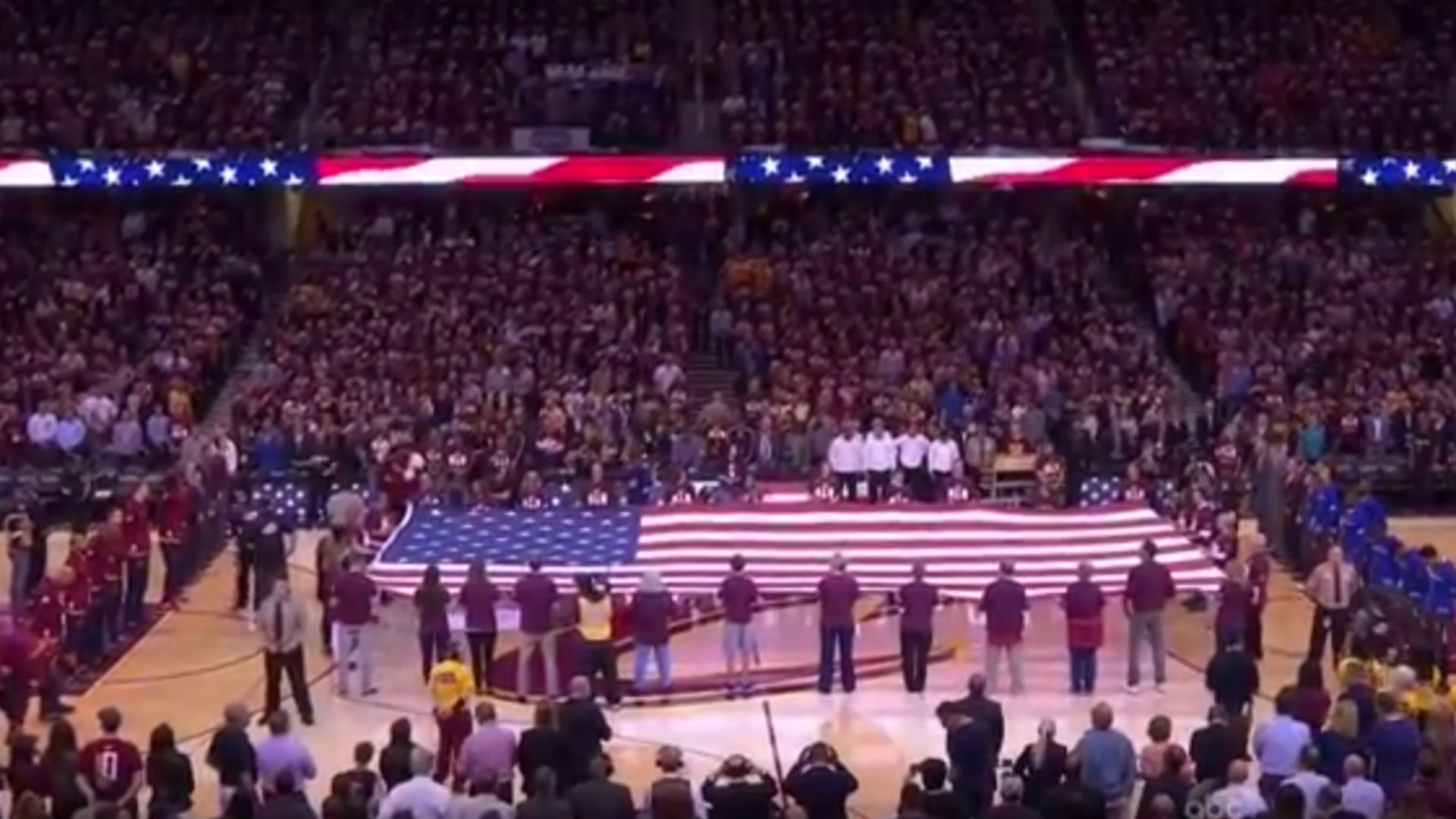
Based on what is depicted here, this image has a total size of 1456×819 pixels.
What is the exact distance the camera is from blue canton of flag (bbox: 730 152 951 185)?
34531 millimetres

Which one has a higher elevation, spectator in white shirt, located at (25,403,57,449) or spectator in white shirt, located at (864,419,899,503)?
spectator in white shirt, located at (25,403,57,449)

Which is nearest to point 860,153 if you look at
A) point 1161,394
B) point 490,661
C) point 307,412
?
point 1161,394

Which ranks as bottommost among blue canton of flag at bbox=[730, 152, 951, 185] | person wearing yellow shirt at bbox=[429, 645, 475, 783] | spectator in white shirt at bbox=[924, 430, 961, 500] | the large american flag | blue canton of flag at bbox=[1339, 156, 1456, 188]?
person wearing yellow shirt at bbox=[429, 645, 475, 783]

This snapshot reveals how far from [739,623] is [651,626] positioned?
2.50 ft

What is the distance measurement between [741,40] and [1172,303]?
732 cm

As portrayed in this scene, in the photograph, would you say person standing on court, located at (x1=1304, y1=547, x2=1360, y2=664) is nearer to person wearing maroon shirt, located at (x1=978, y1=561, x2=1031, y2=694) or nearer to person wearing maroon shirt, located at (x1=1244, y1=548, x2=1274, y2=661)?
person wearing maroon shirt, located at (x1=1244, y1=548, x2=1274, y2=661)

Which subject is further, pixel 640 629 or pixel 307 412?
pixel 307 412

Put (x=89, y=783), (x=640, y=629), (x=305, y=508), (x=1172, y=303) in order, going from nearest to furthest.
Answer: (x=89, y=783)
(x=640, y=629)
(x=305, y=508)
(x=1172, y=303)

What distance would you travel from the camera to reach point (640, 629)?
2141 centimetres

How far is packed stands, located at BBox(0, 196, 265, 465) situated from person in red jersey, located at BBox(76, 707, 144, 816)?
13997 mm

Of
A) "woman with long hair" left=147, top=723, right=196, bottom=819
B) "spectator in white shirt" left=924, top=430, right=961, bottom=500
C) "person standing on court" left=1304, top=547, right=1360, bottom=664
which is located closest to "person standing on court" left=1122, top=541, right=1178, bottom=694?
"person standing on court" left=1304, top=547, right=1360, bottom=664

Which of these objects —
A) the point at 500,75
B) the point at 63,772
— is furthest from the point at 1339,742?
the point at 500,75

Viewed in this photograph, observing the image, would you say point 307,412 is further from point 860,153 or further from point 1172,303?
point 1172,303

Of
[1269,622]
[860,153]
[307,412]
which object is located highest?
[860,153]
